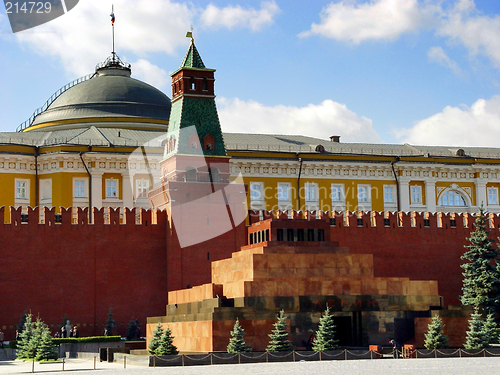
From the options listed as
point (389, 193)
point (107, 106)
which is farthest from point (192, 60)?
point (389, 193)

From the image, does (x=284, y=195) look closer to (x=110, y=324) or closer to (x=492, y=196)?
(x=492, y=196)

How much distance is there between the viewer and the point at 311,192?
54188 mm

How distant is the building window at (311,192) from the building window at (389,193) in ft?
13.7

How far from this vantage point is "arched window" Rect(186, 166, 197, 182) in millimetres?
40094

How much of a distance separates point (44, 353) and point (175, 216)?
9531 mm

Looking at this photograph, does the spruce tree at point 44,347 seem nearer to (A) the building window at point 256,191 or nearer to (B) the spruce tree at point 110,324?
(B) the spruce tree at point 110,324

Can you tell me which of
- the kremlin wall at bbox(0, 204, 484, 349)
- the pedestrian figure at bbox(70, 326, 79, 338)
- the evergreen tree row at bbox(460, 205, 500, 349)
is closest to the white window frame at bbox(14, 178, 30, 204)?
the kremlin wall at bbox(0, 204, 484, 349)

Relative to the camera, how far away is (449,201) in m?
56.4

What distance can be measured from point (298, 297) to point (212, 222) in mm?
9251

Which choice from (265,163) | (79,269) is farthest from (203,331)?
(265,163)

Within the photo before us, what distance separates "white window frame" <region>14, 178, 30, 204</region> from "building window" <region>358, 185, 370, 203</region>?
1809 cm

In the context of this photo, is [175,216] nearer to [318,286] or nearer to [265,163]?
[318,286]

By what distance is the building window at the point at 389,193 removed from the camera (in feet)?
182

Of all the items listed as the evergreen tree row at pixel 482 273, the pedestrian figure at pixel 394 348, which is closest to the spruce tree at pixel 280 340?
the pedestrian figure at pixel 394 348
